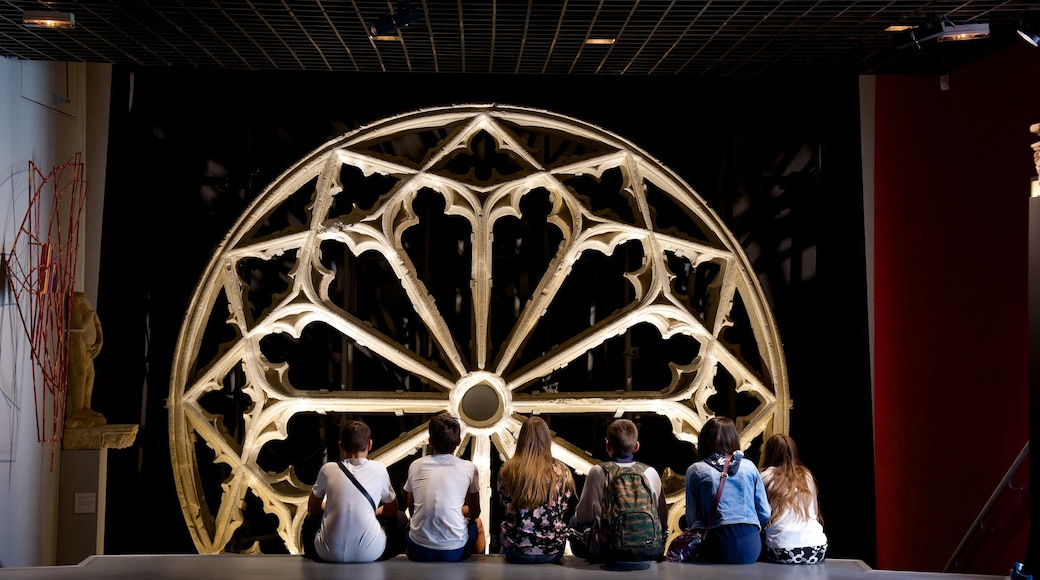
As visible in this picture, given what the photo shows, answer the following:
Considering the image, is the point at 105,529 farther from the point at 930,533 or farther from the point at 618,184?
the point at 930,533

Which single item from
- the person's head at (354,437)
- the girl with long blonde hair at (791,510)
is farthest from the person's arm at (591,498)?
the person's head at (354,437)

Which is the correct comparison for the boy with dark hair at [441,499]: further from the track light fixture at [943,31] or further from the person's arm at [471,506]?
the track light fixture at [943,31]

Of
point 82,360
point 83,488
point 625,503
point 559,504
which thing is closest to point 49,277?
point 82,360

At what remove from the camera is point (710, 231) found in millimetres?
6738

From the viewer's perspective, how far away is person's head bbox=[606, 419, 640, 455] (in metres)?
5.12

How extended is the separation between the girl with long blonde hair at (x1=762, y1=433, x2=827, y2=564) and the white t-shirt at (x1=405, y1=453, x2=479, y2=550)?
56.1 inches

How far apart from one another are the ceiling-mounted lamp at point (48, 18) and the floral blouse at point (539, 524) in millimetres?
3218

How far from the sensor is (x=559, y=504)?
5.30 meters

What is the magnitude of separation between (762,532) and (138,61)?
4414 mm

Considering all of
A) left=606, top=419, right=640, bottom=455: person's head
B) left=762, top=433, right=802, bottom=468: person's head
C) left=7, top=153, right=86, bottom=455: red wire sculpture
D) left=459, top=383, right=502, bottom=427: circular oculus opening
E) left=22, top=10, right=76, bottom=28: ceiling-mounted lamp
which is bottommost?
left=762, top=433, right=802, bottom=468: person's head

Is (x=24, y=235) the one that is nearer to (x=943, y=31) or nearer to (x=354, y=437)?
(x=354, y=437)

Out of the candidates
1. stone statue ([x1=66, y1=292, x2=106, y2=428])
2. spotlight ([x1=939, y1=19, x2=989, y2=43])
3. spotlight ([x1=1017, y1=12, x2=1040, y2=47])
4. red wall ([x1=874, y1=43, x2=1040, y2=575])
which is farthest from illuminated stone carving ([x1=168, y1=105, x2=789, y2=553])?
spotlight ([x1=1017, y1=12, x2=1040, y2=47])

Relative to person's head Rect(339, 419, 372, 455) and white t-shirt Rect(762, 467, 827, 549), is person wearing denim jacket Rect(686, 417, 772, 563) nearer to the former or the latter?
white t-shirt Rect(762, 467, 827, 549)

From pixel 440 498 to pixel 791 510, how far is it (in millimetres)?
1662
